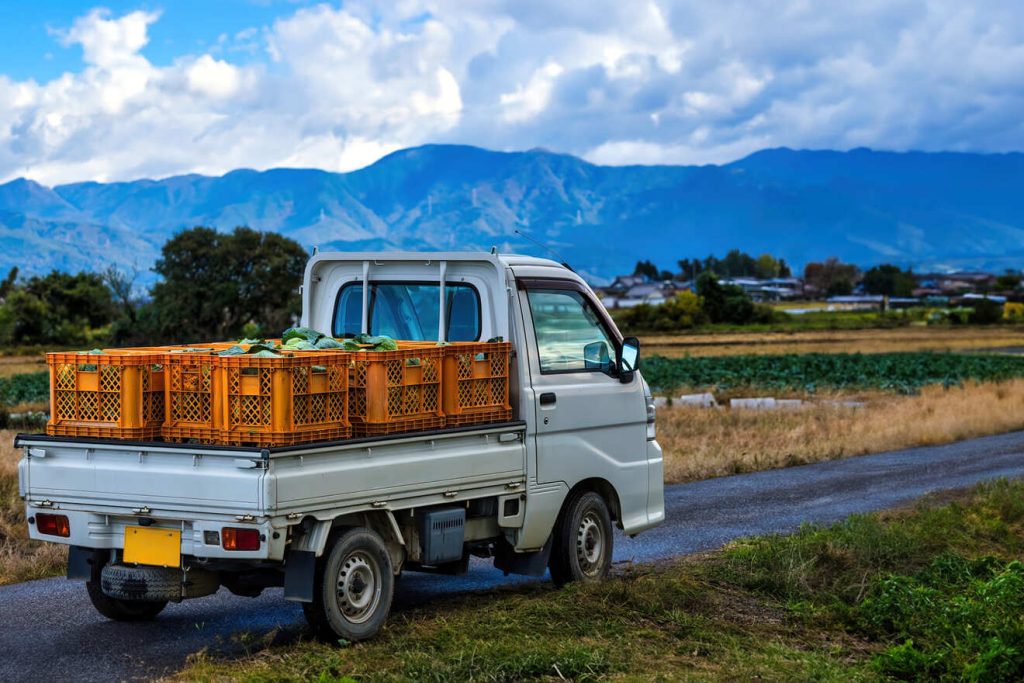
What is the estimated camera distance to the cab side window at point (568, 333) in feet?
32.5

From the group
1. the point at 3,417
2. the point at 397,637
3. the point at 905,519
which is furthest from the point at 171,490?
the point at 3,417

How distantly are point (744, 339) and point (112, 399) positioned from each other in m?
78.1

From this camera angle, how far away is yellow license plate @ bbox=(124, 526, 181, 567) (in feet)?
26.0

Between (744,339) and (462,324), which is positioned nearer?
(462,324)

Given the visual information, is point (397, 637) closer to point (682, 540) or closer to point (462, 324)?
point (462, 324)

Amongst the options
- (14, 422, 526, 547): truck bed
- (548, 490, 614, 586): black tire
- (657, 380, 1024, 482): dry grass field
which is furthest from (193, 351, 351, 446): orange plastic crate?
(657, 380, 1024, 482): dry grass field

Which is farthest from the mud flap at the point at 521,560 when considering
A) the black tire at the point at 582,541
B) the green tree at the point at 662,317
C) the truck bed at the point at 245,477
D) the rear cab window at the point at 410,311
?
the green tree at the point at 662,317

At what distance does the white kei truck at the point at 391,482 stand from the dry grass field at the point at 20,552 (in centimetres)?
242

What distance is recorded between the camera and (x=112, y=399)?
8172mm

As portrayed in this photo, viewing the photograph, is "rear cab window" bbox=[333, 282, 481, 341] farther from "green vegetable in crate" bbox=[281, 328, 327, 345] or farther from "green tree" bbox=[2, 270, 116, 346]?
"green tree" bbox=[2, 270, 116, 346]

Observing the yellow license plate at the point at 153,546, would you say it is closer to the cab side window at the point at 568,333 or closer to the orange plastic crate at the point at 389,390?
the orange plastic crate at the point at 389,390

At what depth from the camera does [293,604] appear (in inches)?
391

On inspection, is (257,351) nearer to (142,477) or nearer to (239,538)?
(142,477)

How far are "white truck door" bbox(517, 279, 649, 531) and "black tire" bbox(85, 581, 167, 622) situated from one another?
2.96 meters
